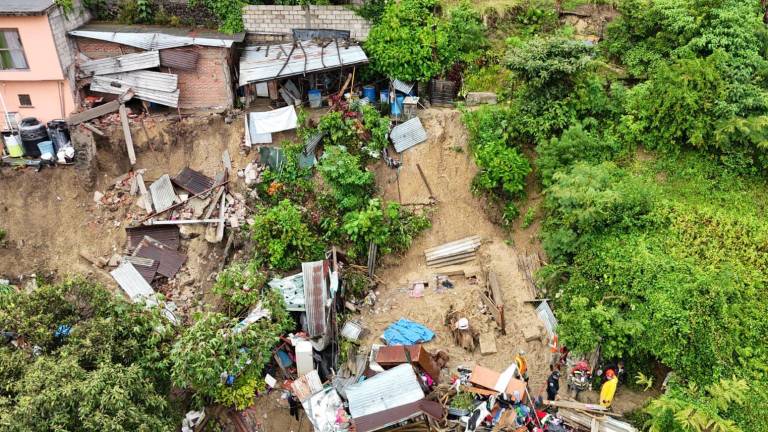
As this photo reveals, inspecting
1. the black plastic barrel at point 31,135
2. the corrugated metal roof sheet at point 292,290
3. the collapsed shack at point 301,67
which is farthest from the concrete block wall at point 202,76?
the corrugated metal roof sheet at point 292,290

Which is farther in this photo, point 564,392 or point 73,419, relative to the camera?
point 564,392

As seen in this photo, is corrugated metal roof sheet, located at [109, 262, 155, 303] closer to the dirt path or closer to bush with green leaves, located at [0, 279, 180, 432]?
bush with green leaves, located at [0, 279, 180, 432]

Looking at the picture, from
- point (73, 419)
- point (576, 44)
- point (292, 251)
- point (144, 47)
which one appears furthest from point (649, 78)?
point (73, 419)

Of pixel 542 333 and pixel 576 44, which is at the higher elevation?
pixel 576 44

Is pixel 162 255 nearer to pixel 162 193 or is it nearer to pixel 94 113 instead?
pixel 162 193

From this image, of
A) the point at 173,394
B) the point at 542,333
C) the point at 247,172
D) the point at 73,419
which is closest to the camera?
the point at 73,419

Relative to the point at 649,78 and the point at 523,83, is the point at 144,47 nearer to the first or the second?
the point at 523,83

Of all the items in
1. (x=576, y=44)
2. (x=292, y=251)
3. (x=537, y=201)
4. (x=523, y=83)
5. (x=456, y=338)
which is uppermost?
(x=576, y=44)

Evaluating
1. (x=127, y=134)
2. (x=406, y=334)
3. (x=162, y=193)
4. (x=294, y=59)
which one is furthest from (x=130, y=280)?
→ (x=294, y=59)
